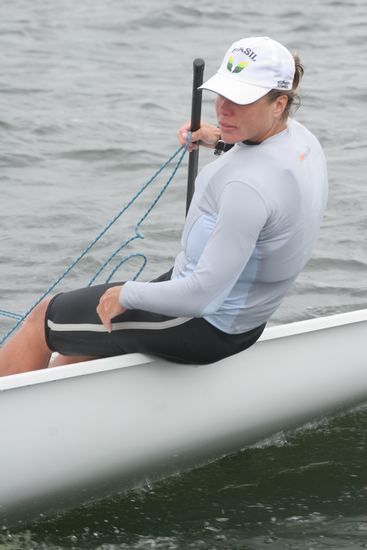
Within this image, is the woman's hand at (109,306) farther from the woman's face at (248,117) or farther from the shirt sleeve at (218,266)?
the woman's face at (248,117)

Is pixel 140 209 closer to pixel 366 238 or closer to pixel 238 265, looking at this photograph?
pixel 366 238

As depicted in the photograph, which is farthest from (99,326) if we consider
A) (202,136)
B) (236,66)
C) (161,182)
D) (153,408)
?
(161,182)

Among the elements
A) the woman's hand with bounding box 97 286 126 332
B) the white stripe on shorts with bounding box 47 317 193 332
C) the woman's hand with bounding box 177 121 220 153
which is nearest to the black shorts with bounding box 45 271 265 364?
the white stripe on shorts with bounding box 47 317 193 332

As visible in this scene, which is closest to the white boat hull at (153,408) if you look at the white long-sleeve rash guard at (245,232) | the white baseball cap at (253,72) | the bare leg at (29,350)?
the bare leg at (29,350)

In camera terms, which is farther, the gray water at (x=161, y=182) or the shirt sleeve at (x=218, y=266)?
the gray water at (x=161, y=182)

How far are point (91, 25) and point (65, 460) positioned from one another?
8.36 metres

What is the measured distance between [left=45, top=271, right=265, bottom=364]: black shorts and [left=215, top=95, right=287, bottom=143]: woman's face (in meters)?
0.52

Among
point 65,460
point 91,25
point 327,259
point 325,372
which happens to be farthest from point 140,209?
point 91,25

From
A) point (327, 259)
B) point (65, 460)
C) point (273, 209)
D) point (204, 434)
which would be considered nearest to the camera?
point (273, 209)

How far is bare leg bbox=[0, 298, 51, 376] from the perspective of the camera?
10.6ft

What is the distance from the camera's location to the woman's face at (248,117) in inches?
113

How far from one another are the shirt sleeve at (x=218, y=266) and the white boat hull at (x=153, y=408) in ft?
1.09

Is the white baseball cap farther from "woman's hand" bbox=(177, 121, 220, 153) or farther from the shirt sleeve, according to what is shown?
"woman's hand" bbox=(177, 121, 220, 153)

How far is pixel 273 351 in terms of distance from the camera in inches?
138
